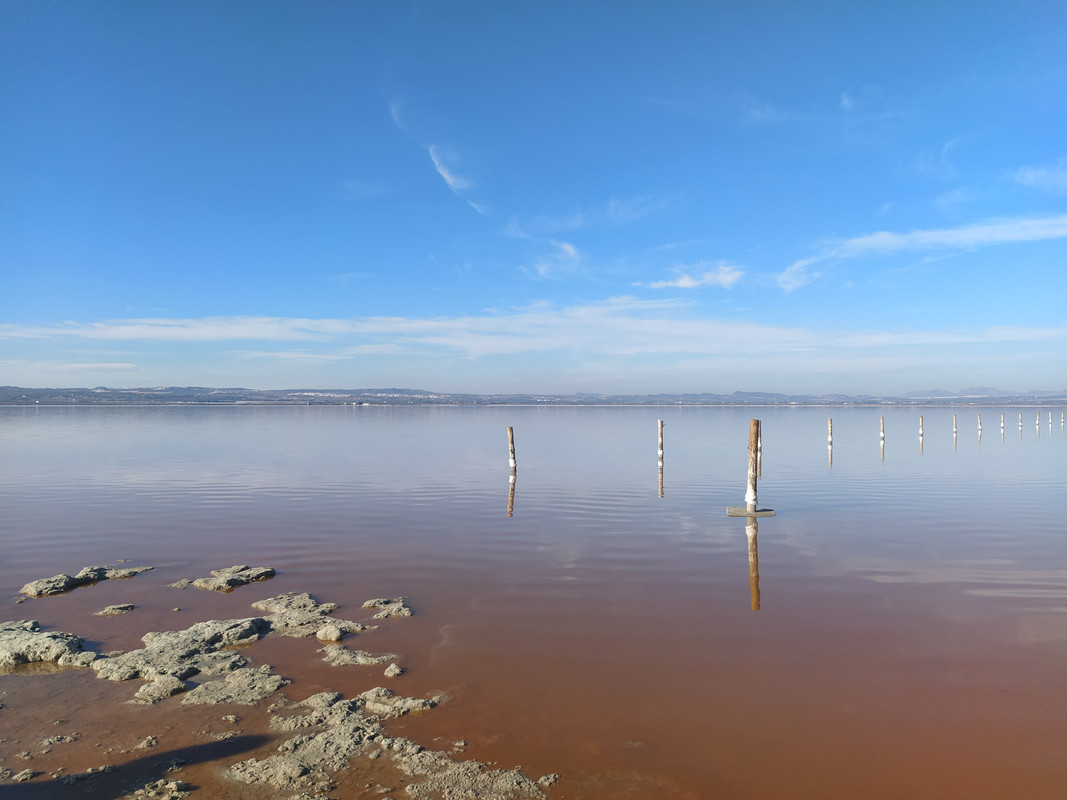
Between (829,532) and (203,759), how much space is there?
54.7ft

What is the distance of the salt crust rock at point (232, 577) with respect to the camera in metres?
12.9

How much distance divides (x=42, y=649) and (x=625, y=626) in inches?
336

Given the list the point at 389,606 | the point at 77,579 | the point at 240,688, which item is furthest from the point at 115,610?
the point at 240,688

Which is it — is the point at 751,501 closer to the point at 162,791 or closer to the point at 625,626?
the point at 625,626

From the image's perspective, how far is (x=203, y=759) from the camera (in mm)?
6469

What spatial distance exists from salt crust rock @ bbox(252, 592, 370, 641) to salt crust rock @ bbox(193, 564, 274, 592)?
144 centimetres

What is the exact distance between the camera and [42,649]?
9.09 meters

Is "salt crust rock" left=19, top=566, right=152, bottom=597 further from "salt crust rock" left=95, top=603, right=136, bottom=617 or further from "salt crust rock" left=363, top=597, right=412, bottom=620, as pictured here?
"salt crust rock" left=363, top=597, right=412, bottom=620

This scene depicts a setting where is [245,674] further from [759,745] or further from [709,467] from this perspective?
[709,467]

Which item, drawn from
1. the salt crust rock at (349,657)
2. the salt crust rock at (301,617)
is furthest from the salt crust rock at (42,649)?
the salt crust rock at (349,657)

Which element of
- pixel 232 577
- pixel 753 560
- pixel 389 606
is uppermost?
pixel 232 577

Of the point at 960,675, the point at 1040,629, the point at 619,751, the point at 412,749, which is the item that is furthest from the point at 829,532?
the point at 412,749

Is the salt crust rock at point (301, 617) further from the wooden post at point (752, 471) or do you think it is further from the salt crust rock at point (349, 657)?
the wooden post at point (752, 471)

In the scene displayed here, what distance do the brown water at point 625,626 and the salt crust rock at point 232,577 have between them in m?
0.53
